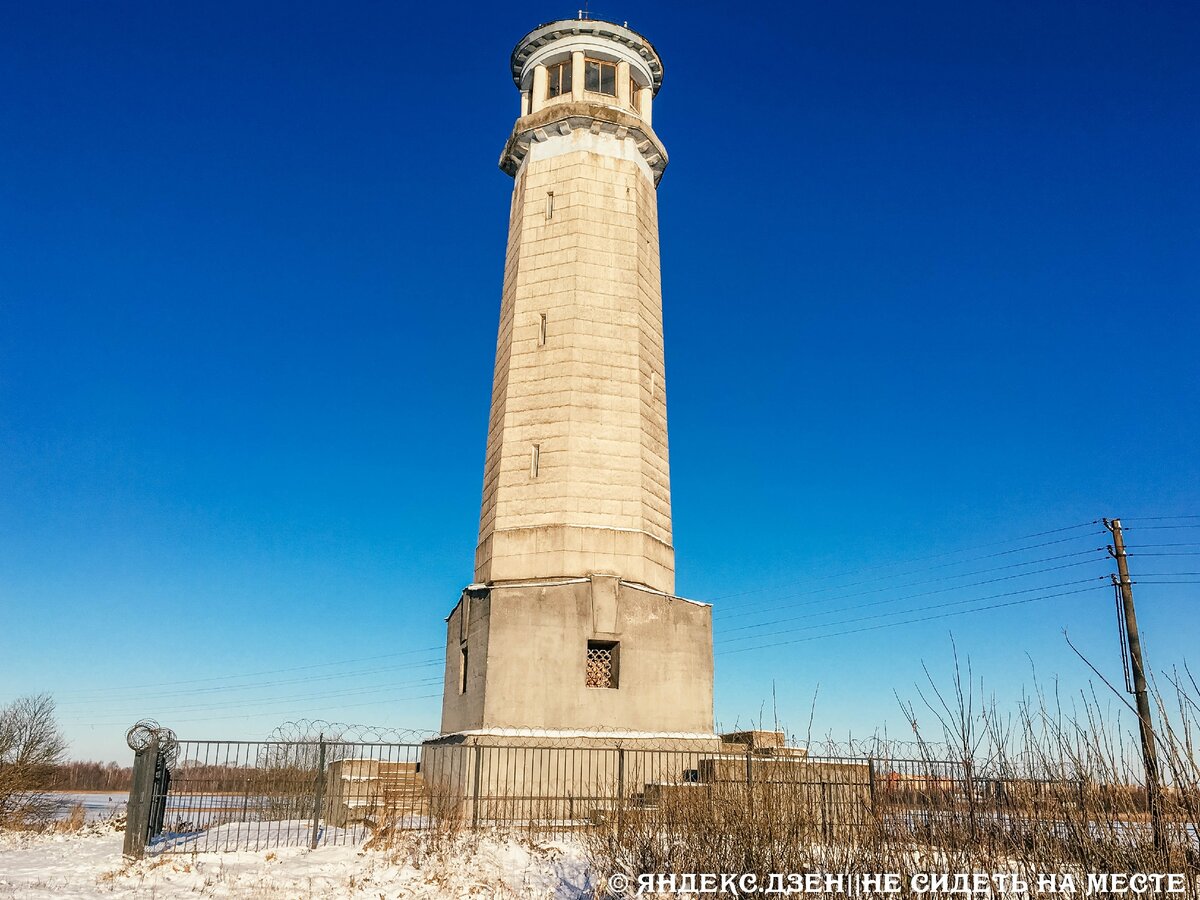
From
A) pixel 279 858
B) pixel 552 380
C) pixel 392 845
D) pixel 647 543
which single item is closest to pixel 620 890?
pixel 392 845

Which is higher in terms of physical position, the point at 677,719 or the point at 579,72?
the point at 579,72

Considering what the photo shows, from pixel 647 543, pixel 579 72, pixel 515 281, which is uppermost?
pixel 579 72

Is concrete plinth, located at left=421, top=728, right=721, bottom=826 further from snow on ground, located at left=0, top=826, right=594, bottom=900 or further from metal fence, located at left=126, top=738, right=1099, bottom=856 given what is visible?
snow on ground, located at left=0, top=826, right=594, bottom=900

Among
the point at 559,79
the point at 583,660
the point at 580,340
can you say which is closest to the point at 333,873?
the point at 583,660

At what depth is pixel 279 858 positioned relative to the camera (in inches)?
546

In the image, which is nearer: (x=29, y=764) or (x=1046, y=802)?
(x=1046, y=802)

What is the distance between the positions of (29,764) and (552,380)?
51.3ft

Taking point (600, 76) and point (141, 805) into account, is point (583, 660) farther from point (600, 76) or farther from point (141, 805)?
point (600, 76)

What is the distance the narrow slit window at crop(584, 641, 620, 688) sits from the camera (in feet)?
63.8

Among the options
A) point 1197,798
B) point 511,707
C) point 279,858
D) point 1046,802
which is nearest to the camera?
point 1197,798

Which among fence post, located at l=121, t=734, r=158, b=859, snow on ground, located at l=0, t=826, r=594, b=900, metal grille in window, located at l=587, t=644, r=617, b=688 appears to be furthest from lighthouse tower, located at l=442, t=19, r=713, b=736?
fence post, located at l=121, t=734, r=158, b=859

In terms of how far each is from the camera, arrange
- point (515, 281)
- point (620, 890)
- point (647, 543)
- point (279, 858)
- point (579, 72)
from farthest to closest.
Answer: point (579, 72) < point (515, 281) < point (647, 543) < point (279, 858) < point (620, 890)

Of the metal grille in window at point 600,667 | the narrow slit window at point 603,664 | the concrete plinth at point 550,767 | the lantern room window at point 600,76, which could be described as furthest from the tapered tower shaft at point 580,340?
the concrete plinth at point 550,767

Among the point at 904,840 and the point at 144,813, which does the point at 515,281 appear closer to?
the point at 144,813
